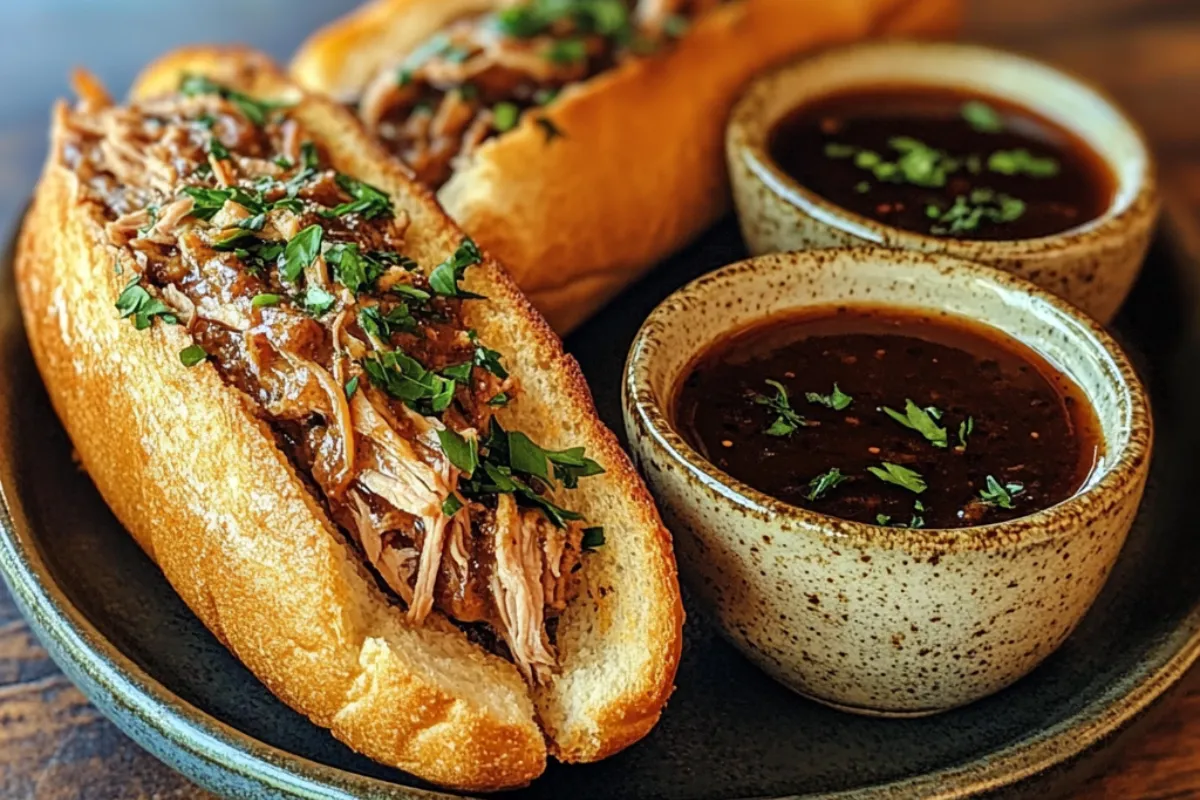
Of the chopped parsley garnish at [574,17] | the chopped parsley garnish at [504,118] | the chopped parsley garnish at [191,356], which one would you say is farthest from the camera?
the chopped parsley garnish at [574,17]

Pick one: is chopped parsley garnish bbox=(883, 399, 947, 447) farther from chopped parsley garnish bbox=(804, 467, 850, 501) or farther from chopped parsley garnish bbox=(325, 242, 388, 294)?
chopped parsley garnish bbox=(325, 242, 388, 294)

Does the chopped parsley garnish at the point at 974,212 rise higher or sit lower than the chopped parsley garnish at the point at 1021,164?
higher

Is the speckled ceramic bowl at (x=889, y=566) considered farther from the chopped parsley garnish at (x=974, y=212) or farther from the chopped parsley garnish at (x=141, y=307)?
the chopped parsley garnish at (x=141, y=307)

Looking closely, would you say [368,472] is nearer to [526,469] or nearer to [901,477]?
[526,469]

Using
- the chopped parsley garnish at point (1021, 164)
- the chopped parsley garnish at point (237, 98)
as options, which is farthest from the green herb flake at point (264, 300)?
the chopped parsley garnish at point (1021, 164)

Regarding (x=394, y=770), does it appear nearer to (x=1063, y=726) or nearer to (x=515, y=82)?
(x=1063, y=726)

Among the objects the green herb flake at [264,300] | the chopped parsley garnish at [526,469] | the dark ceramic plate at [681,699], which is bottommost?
the dark ceramic plate at [681,699]
